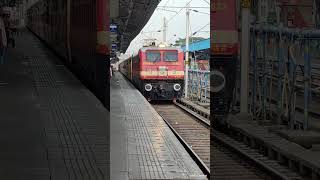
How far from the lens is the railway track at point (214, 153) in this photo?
9.22m

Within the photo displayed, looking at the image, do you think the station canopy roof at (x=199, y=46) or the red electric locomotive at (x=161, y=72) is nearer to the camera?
the red electric locomotive at (x=161, y=72)

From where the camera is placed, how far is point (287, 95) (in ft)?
38.0

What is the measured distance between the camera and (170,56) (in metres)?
28.0

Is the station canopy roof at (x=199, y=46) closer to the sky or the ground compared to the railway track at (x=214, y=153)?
closer to the sky

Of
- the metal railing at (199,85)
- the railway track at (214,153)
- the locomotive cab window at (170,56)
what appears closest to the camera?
the railway track at (214,153)

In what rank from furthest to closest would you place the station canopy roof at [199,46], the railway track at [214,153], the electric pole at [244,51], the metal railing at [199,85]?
the station canopy roof at [199,46]
the metal railing at [199,85]
the electric pole at [244,51]
the railway track at [214,153]

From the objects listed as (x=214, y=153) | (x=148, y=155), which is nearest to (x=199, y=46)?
(x=214, y=153)

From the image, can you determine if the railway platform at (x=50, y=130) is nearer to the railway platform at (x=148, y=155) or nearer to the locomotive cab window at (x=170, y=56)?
the railway platform at (x=148, y=155)

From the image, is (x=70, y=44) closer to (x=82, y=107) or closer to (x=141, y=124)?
(x=141, y=124)

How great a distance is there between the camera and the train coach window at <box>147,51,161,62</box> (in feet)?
90.9

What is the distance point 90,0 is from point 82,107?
293 centimetres

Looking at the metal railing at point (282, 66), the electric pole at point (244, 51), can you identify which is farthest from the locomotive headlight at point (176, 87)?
the electric pole at point (244, 51)

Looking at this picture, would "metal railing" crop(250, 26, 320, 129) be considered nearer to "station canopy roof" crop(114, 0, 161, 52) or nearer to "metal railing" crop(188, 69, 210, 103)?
"metal railing" crop(188, 69, 210, 103)

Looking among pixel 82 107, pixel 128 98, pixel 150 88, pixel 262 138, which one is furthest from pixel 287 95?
pixel 150 88
